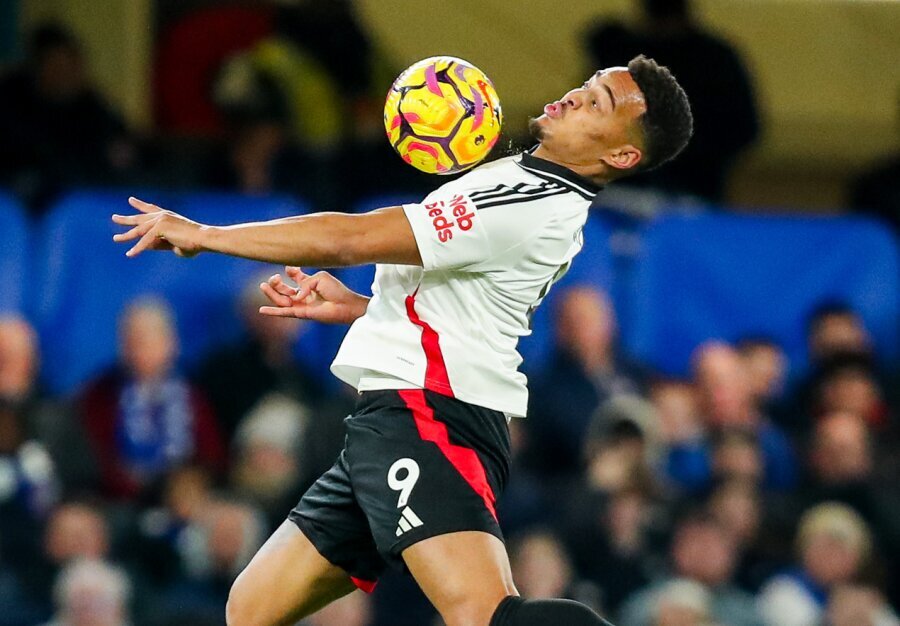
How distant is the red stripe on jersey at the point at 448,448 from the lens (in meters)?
4.63

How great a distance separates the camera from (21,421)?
7.80 m

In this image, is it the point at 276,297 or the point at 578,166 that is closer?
the point at 578,166

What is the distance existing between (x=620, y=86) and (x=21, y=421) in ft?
12.7

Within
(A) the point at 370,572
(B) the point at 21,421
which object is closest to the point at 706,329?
(B) the point at 21,421

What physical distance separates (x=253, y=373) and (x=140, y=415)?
0.53 m

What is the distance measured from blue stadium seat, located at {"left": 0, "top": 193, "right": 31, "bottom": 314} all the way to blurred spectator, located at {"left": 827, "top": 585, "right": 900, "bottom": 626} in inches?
149

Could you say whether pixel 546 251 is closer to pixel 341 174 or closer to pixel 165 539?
pixel 165 539

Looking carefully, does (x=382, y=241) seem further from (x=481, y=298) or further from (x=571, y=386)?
(x=571, y=386)

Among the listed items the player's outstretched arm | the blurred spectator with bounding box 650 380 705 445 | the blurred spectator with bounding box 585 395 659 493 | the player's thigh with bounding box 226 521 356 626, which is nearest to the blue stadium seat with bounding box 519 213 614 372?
the blurred spectator with bounding box 585 395 659 493

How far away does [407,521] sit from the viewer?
14.9 ft

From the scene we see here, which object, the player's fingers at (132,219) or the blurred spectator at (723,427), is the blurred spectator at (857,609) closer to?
the blurred spectator at (723,427)

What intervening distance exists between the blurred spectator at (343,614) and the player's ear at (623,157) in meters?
3.16

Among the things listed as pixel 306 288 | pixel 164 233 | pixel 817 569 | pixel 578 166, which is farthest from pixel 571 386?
pixel 164 233

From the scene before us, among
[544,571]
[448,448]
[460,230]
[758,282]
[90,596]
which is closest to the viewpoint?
[460,230]
